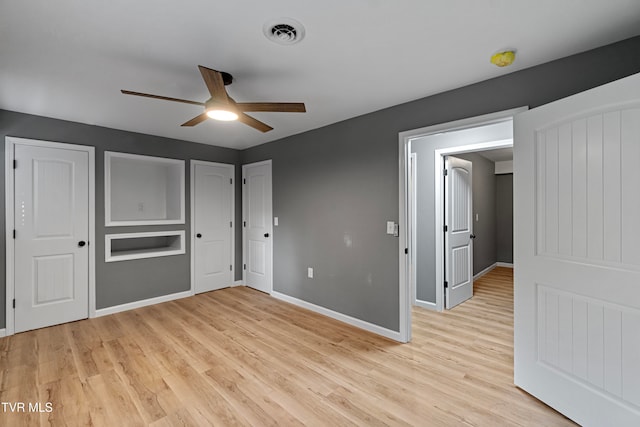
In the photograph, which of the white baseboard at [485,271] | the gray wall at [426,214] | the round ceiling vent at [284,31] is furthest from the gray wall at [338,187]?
the white baseboard at [485,271]

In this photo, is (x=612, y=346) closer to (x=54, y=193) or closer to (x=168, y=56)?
(x=168, y=56)

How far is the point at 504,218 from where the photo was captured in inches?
268

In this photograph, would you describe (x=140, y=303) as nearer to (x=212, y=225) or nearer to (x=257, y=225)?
(x=212, y=225)

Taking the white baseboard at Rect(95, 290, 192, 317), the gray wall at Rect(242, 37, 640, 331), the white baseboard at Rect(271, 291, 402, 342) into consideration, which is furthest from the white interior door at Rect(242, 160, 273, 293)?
the white baseboard at Rect(95, 290, 192, 317)

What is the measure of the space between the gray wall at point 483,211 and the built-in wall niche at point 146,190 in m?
4.85

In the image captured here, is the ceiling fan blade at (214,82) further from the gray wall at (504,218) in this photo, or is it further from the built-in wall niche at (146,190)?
the gray wall at (504,218)

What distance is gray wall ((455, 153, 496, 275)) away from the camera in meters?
5.60

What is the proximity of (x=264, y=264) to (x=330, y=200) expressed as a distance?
175cm

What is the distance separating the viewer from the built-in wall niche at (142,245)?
148 inches

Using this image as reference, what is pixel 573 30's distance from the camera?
1.71 metres

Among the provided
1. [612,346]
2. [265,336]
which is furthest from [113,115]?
[612,346]

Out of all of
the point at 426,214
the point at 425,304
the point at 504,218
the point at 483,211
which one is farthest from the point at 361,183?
the point at 504,218

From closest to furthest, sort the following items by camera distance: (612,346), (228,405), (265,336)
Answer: (612,346) → (228,405) → (265,336)

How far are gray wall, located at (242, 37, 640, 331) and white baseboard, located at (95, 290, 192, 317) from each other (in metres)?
1.44
